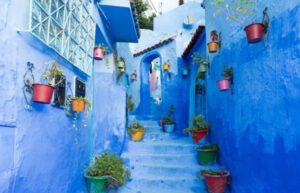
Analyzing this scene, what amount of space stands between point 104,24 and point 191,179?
3939 mm

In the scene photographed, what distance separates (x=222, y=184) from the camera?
5098 millimetres

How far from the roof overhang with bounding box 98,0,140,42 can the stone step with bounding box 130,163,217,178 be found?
11.0ft

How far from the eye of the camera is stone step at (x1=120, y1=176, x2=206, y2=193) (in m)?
5.54

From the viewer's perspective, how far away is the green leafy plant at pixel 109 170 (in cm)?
509

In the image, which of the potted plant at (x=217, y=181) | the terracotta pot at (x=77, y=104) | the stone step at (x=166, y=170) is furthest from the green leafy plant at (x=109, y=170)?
the potted plant at (x=217, y=181)

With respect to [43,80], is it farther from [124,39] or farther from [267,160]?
[124,39]

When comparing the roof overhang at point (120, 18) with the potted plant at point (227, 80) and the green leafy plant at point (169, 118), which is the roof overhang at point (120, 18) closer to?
the potted plant at point (227, 80)

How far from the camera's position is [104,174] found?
16.9 feet

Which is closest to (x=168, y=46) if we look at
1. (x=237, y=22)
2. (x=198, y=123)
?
(x=198, y=123)

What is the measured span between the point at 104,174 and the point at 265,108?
3.04 m

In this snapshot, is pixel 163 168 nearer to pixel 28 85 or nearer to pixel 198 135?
pixel 198 135

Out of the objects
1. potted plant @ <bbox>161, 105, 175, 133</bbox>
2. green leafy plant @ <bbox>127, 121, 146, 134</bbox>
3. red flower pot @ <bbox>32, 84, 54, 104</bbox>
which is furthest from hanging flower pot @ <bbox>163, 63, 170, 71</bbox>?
red flower pot @ <bbox>32, 84, 54, 104</bbox>

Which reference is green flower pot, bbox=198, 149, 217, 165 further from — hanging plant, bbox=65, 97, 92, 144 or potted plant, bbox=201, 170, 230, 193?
hanging plant, bbox=65, 97, 92, 144

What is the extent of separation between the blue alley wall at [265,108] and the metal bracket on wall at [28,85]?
2869mm
